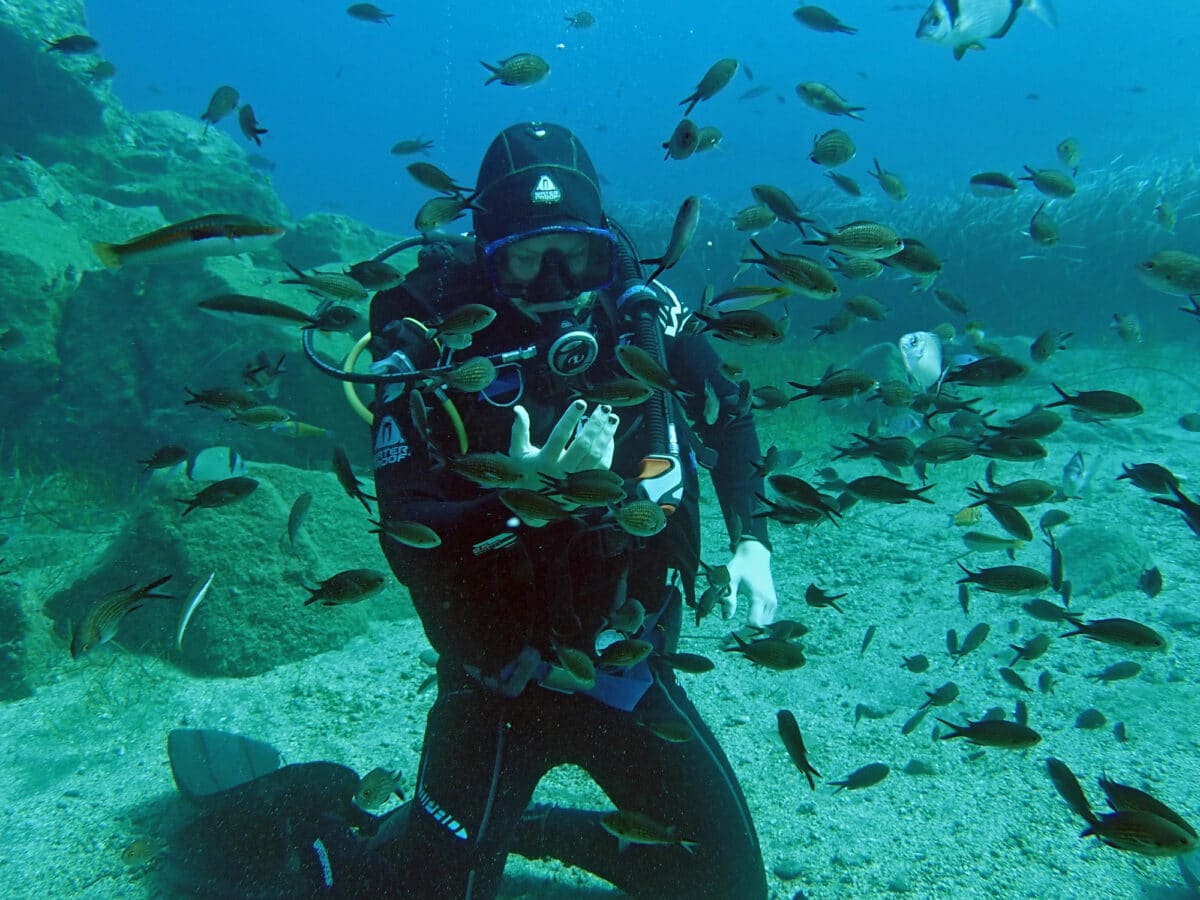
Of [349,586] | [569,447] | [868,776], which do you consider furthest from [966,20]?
[349,586]

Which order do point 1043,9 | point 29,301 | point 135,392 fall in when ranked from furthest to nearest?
point 135,392, point 29,301, point 1043,9

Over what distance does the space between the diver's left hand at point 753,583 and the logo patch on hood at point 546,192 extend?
2182 mm

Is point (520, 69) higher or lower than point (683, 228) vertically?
higher

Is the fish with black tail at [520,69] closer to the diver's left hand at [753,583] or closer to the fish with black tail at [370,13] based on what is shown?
the fish with black tail at [370,13]

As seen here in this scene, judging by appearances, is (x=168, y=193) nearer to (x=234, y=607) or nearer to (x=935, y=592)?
(x=234, y=607)

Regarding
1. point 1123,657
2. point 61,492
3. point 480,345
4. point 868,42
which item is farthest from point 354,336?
point 868,42

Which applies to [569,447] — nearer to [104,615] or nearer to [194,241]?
[194,241]

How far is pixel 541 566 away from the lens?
2498mm

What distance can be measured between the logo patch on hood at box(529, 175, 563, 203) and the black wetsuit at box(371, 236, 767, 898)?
1.86 ft

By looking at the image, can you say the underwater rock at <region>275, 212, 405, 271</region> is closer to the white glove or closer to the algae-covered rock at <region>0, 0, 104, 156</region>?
the algae-covered rock at <region>0, 0, 104, 156</region>

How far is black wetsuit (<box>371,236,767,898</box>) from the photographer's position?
251cm

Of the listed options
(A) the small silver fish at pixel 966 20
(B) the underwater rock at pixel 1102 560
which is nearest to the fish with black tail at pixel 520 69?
(A) the small silver fish at pixel 966 20

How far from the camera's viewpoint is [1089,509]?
6.23 meters

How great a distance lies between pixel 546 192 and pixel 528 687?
2.55m
